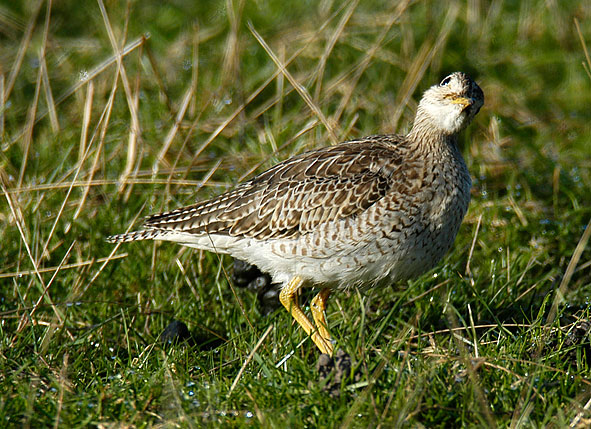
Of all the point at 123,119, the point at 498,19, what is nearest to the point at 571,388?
the point at 123,119

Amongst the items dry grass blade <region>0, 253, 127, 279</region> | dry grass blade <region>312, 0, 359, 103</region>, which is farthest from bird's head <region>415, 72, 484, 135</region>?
dry grass blade <region>0, 253, 127, 279</region>

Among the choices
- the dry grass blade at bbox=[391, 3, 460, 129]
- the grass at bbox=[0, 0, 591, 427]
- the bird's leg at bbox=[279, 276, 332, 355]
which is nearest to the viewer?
the grass at bbox=[0, 0, 591, 427]

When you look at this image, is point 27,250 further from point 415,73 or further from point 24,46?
point 415,73

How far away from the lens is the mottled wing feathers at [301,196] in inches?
216

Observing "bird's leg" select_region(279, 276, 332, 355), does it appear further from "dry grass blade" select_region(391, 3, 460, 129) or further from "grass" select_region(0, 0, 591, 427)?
"dry grass blade" select_region(391, 3, 460, 129)

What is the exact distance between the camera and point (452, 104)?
5605mm

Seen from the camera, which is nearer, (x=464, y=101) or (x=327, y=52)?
(x=464, y=101)

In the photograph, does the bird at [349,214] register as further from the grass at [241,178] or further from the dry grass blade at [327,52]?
the dry grass blade at [327,52]

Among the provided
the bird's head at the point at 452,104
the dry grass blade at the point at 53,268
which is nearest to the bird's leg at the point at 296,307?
the dry grass blade at the point at 53,268

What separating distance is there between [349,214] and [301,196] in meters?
0.41

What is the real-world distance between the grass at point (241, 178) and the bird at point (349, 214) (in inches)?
10.9

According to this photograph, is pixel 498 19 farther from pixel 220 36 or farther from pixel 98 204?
pixel 98 204

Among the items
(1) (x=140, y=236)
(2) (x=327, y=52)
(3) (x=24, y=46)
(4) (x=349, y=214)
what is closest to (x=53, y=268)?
(1) (x=140, y=236)

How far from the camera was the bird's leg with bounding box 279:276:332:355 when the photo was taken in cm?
530
